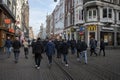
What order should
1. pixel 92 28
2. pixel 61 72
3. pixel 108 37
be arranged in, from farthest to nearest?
pixel 108 37 → pixel 92 28 → pixel 61 72

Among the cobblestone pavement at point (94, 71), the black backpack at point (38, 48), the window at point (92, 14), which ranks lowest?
the cobblestone pavement at point (94, 71)

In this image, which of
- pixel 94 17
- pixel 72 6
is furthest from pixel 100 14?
pixel 72 6

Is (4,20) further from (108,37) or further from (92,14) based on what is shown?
(108,37)

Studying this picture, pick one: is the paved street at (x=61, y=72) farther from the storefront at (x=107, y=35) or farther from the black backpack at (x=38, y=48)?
the storefront at (x=107, y=35)

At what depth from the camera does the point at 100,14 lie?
47344 mm

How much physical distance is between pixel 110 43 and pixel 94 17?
6457 mm

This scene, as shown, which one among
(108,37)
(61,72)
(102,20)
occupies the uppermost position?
(102,20)

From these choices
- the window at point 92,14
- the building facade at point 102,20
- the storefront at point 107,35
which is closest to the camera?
the building facade at point 102,20

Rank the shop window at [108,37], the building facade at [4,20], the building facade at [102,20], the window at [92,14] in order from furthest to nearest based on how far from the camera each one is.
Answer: the shop window at [108,37] < the window at [92,14] < the building facade at [102,20] < the building facade at [4,20]

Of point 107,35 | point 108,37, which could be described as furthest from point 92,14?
A: point 108,37

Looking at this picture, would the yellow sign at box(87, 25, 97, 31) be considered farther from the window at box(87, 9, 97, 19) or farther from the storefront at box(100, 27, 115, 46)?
the window at box(87, 9, 97, 19)

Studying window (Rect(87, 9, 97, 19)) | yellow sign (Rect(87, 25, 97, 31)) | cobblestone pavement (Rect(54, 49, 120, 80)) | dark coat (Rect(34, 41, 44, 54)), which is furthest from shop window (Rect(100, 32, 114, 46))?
dark coat (Rect(34, 41, 44, 54))

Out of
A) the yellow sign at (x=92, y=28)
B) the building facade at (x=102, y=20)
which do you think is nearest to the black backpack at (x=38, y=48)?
the building facade at (x=102, y=20)

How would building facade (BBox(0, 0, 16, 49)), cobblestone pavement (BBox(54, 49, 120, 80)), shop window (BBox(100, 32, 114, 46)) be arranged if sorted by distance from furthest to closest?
shop window (BBox(100, 32, 114, 46)) → building facade (BBox(0, 0, 16, 49)) → cobblestone pavement (BBox(54, 49, 120, 80))
